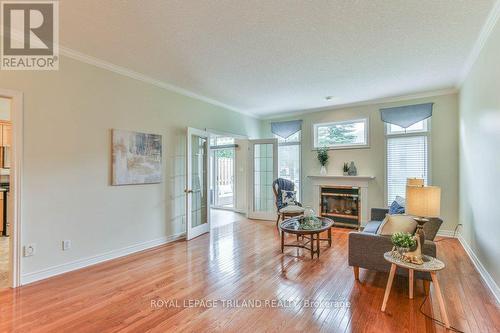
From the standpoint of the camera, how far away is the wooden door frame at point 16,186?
2699 millimetres

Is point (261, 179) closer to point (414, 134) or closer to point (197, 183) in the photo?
point (197, 183)

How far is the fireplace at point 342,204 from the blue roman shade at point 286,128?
165 centimetres

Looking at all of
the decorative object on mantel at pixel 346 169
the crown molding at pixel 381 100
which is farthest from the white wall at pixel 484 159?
the decorative object on mantel at pixel 346 169

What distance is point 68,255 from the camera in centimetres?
312

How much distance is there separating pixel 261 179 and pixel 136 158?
3.41 metres

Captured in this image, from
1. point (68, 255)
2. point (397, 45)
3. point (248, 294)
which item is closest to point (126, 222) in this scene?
point (68, 255)

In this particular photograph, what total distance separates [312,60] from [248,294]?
300cm

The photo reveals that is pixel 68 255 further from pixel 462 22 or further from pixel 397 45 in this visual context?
pixel 462 22

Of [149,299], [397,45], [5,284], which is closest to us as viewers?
[149,299]

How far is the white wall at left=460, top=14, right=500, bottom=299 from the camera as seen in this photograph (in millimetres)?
2490

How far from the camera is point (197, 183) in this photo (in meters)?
4.89

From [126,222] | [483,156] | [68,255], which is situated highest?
[483,156]

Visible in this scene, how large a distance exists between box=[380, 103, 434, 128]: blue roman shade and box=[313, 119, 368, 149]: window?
46cm

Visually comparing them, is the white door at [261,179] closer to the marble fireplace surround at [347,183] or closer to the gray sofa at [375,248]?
the marble fireplace surround at [347,183]
